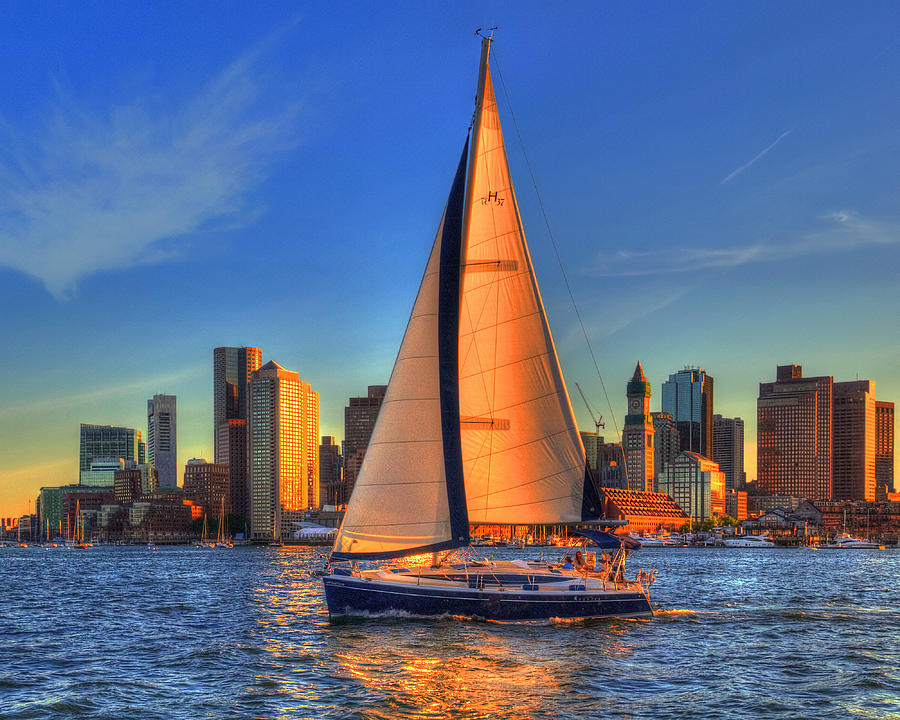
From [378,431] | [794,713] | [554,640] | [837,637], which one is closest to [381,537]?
[378,431]

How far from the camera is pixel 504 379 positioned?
128 ft

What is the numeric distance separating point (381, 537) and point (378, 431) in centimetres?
401

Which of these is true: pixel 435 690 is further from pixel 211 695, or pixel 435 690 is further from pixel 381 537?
pixel 381 537

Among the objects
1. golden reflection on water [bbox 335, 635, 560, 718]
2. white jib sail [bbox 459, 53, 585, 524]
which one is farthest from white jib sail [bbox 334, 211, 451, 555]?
golden reflection on water [bbox 335, 635, 560, 718]

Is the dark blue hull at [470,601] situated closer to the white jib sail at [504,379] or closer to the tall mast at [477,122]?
the white jib sail at [504,379]

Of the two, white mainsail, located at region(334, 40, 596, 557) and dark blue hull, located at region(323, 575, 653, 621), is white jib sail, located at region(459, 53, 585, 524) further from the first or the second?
dark blue hull, located at region(323, 575, 653, 621)

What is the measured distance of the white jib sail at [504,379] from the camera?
38.5 m

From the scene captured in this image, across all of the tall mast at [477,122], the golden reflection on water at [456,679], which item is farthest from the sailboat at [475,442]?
the golden reflection on water at [456,679]

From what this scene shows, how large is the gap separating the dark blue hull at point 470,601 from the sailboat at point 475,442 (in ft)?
0.17

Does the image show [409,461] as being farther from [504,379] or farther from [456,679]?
[456,679]

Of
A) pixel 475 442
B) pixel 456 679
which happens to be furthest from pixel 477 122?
pixel 456 679

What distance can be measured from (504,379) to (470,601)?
855 centimetres

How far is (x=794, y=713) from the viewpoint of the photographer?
87.2ft

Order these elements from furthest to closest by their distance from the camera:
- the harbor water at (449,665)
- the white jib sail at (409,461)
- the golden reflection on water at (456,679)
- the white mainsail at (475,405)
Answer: the white mainsail at (475,405) < the white jib sail at (409,461) < the harbor water at (449,665) < the golden reflection on water at (456,679)
